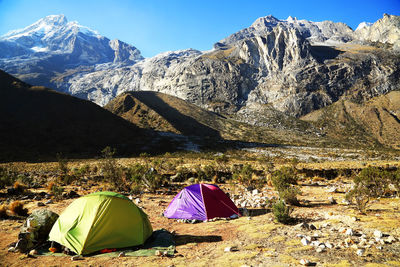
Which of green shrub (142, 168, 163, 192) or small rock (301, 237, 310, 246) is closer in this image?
small rock (301, 237, 310, 246)

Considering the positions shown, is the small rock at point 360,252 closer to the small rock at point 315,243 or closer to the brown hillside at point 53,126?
the small rock at point 315,243

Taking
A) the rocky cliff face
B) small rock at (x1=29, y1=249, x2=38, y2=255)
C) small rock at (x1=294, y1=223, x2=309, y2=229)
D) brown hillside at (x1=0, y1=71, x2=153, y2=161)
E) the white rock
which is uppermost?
the rocky cliff face

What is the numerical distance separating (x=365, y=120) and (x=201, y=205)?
16316 centimetres

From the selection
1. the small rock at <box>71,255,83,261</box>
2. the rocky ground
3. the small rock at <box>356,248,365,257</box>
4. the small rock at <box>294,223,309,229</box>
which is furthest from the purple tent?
the small rock at <box>356,248,365,257</box>

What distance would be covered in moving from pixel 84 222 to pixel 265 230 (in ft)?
22.5

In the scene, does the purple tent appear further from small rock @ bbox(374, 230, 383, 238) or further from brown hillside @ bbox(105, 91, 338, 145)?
brown hillside @ bbox(105, 91, 338, 145)

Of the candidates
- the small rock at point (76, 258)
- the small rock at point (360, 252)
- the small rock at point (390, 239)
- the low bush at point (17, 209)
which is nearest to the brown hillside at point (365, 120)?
the small rock at point (390, 239)

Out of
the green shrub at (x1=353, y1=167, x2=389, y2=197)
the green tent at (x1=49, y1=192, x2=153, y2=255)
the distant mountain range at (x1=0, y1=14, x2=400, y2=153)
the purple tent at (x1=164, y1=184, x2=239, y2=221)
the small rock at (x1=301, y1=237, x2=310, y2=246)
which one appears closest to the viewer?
the small rock at (x1=301, y1=237, x2=310, y2=246)

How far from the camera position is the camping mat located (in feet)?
23.6

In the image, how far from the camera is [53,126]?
6788 centimetres

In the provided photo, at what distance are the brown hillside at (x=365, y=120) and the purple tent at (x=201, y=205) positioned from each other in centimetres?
13418

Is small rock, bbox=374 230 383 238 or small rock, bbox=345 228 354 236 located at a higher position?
small rock, bbox=374 230 383 238

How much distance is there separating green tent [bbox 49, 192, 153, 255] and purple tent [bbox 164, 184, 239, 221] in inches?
112

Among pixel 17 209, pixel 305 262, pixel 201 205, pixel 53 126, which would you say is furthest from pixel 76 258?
pixel 53 126
